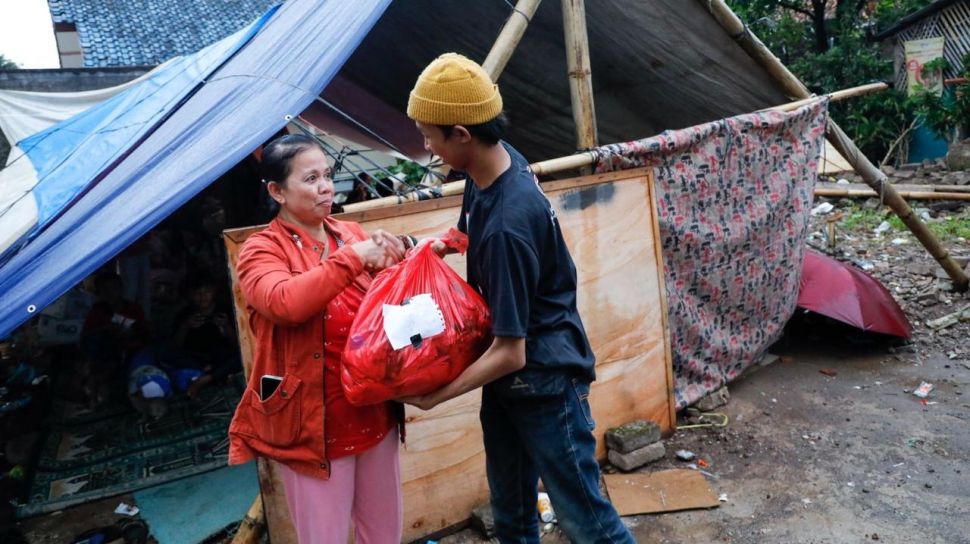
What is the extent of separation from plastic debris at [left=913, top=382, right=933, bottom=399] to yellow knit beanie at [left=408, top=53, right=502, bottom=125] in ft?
12.2

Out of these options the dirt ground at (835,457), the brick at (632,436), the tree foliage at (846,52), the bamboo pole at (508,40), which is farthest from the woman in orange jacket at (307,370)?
the tree foliage at (846,52)

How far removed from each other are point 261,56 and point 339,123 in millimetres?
2671

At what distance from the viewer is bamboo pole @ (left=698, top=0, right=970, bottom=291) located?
376cm

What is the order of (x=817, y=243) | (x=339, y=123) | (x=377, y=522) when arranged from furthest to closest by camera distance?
1. (x=817, y=243)
2. (x=339, y=123)
3. (x=377, y=522)

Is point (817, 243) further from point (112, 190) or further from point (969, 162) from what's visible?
point (112, 190)

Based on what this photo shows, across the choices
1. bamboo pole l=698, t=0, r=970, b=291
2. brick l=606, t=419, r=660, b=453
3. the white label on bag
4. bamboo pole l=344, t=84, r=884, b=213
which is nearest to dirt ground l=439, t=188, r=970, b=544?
brick l=606, t=419, r=660, b=453

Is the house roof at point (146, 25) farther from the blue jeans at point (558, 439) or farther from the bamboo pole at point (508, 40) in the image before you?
the blue jeans at point (558, 439)

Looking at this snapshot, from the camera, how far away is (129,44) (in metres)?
16.0

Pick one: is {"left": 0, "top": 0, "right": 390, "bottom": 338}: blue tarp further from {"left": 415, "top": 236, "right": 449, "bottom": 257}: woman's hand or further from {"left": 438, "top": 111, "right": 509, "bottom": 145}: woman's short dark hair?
{"left": 438, "top": 111, "right": 509, "bottom": 145}: woman's short dark hair

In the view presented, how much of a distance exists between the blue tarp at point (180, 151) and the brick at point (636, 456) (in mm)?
2192

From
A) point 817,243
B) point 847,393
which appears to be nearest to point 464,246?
point 847,393

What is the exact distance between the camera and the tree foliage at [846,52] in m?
12.8

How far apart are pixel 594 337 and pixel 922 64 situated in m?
13.1

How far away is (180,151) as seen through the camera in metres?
2.47
